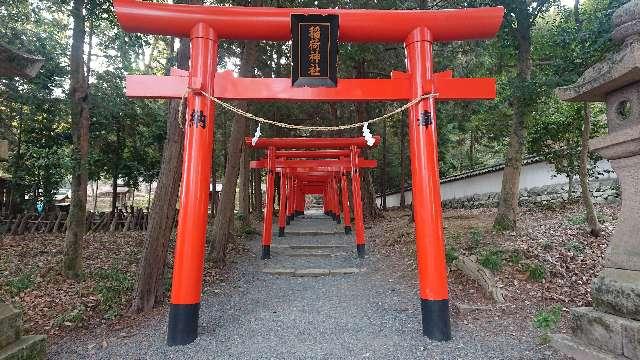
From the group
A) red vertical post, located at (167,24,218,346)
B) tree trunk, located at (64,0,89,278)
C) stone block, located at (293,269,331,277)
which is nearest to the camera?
red vertical post, located at (167,24,218,346)

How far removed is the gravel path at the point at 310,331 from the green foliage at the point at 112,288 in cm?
128

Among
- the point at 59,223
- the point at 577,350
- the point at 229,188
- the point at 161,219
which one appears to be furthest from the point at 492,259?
the point at 59,223

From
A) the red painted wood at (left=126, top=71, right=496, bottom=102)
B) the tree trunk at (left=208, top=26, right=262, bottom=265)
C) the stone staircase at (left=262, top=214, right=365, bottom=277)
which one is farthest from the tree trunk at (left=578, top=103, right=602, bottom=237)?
the tree trunk at (left=208, top=26, right=262, bottom=265)

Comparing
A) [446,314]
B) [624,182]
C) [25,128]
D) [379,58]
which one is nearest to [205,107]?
[446,314]

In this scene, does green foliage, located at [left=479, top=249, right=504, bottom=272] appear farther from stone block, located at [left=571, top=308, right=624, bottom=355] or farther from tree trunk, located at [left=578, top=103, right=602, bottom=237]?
stone block, located at [left=571, top=308, right=624, bottom=355]

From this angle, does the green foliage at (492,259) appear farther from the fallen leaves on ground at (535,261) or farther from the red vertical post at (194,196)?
the red vertical post at (194,196)

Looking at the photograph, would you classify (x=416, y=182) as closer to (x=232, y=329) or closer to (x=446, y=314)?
(x=446, y=314)

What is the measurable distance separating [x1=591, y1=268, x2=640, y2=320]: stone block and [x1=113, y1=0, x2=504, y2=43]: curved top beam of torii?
2965 millimetres

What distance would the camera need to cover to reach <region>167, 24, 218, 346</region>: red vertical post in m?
4.21

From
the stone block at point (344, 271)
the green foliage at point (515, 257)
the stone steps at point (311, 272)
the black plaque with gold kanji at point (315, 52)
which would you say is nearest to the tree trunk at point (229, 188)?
the stone steps at point (311, 272)

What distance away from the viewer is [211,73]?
4.56 meters

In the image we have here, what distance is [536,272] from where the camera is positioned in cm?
579

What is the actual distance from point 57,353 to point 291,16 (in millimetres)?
4871

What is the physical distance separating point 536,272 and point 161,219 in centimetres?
580
